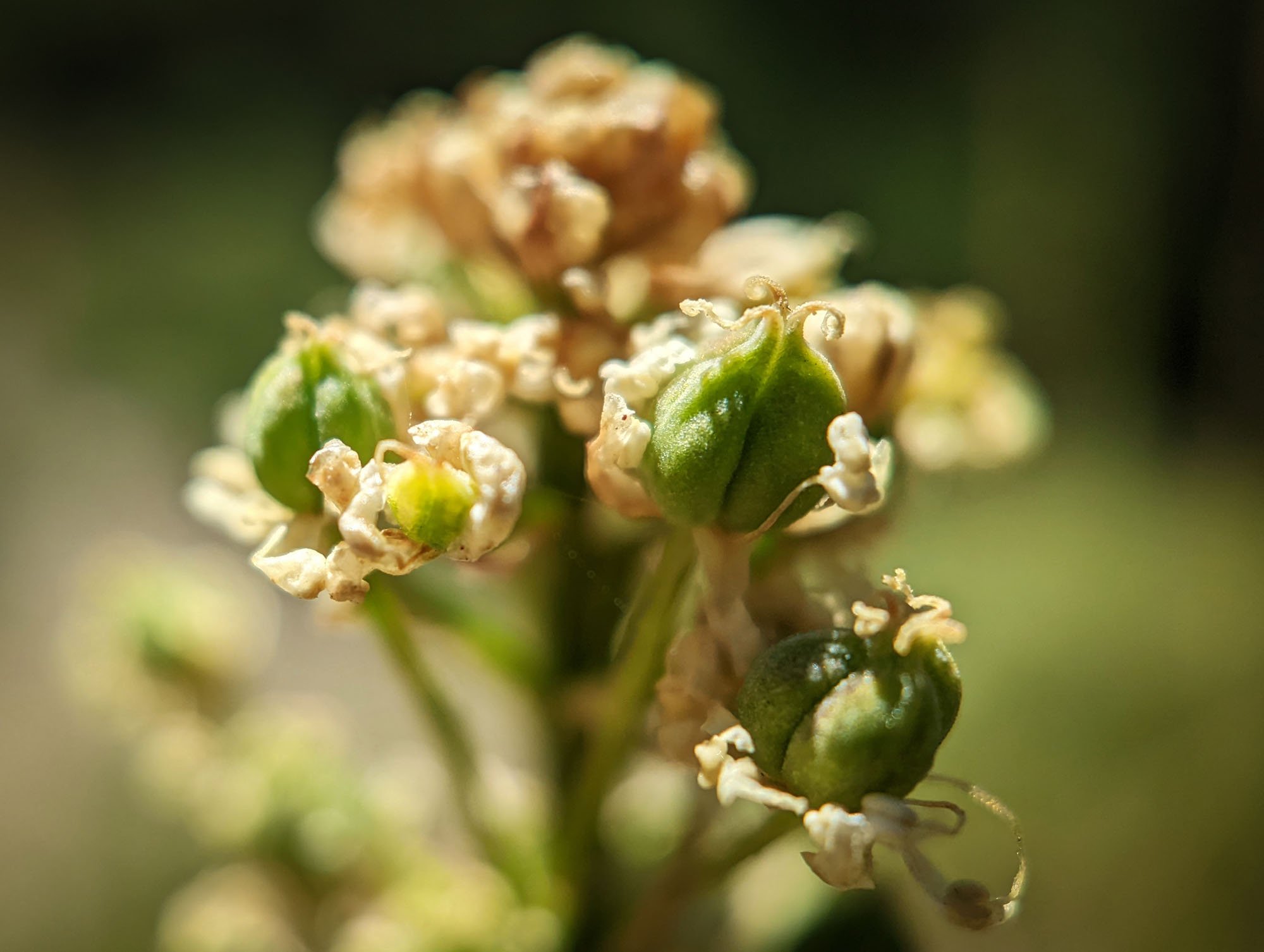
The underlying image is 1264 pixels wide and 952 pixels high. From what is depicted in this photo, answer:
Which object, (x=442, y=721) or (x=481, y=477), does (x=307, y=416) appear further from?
(x=442, y=721)

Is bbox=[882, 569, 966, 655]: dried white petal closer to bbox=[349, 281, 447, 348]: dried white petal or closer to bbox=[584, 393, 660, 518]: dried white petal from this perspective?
bbox=[584, 393, 660, 518]: dried white petal

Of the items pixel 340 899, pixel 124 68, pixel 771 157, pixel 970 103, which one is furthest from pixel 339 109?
pixel 340 899

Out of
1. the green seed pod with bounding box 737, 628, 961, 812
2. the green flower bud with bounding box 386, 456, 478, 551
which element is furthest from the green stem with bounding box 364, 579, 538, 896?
the green seed pod with bounding box 737, 628, 961, 812

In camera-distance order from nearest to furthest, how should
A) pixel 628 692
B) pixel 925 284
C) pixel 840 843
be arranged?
1. pixel 840 843
2. pixel 628 692
3. pixel 925 284

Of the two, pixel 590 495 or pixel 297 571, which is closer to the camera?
pixel 297 571

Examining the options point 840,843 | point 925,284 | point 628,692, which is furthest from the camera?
point 925,284

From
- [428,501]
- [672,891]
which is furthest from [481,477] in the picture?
[672,891]

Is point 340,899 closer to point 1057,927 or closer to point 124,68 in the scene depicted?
point 1057,927

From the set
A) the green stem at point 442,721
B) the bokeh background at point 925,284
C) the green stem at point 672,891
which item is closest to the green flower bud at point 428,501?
the green stem at point 442,721
